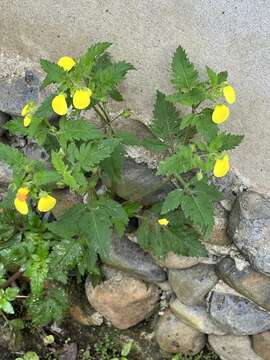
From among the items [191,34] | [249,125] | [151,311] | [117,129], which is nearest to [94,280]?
[151,311]

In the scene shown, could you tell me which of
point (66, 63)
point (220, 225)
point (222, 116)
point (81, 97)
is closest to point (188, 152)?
point (222, 116)

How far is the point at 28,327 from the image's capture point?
9.59 feet

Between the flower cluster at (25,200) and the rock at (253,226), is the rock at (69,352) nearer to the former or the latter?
the rock at (253,226)

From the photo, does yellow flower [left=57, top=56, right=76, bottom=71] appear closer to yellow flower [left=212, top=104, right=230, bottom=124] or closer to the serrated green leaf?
the serrated green leaf

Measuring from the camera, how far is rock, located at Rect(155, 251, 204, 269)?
97.6 inches

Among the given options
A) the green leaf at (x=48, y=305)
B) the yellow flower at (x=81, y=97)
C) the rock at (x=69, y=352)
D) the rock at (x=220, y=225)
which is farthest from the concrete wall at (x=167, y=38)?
the rock at (x=69, y=352)

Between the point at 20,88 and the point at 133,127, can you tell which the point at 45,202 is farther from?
the point at 20,88

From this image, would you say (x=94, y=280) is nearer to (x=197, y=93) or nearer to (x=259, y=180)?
(x=259, y=180)

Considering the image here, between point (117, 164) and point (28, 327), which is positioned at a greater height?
point (117, 164)

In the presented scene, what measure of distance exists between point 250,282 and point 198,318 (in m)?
0.35

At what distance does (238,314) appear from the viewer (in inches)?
98.0

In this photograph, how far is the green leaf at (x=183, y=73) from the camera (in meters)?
1.94

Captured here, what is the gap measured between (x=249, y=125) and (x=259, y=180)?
237 mm

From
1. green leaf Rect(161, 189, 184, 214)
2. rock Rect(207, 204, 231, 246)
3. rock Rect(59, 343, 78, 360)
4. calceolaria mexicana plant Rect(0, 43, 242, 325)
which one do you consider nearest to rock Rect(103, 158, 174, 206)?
calceolaria mexicana plant Rect(0, 43, 242, 325)
